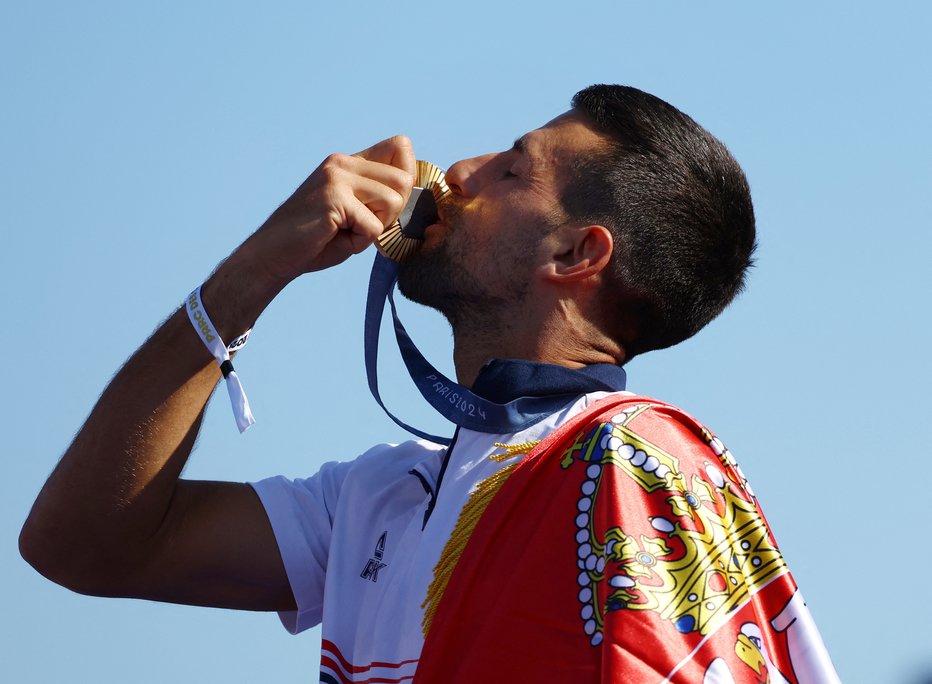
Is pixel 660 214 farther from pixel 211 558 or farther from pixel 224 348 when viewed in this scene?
pixel 211 558

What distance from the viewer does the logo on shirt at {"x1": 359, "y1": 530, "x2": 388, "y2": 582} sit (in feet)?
12.5

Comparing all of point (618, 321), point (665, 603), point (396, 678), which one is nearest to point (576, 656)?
point (665, 603)

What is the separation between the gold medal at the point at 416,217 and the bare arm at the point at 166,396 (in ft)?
0.92

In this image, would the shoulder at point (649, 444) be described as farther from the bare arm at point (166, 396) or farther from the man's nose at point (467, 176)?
the man's nose at point (467, 176)

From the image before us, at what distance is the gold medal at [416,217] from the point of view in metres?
4.20

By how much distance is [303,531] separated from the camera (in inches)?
164

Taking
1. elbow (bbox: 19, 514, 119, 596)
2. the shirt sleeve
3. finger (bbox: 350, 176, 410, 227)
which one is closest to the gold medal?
finger (bbox: 350, 176, 410, 227)

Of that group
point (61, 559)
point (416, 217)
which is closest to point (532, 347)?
point (416, 217)

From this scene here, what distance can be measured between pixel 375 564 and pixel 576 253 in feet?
4.04

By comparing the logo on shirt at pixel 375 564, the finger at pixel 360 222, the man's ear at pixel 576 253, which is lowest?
the logo on shirt at pixel 375 564

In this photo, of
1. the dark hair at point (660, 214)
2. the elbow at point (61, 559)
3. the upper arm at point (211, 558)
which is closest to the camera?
the elbow at point (61, 559)

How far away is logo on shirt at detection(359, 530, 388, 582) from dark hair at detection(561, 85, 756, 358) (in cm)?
108

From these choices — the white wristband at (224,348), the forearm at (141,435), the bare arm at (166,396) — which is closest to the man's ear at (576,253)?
the bare arm at (166,396)

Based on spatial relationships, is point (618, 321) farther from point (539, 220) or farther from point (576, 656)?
point (576, 656)
